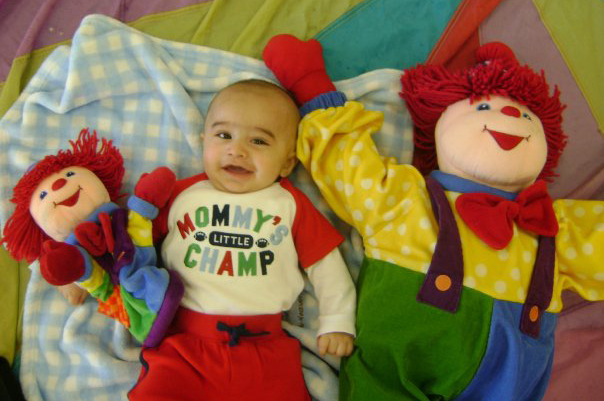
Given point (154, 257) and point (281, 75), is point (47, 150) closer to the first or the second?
point (154, 257)

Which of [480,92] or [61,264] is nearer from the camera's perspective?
[61,264]

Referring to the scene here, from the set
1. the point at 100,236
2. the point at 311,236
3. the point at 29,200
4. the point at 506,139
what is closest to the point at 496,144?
the point at 506,139

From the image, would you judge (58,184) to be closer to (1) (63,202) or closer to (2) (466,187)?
(1) (63,202)

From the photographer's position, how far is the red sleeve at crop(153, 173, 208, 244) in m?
1.12

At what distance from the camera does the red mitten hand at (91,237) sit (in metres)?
0.94

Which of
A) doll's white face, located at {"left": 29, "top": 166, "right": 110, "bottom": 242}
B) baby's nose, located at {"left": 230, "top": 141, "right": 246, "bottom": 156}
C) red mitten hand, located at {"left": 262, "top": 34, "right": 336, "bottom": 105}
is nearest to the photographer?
doll's white face, located at {"left": 29, "top": 166, "right": 110, "bottom": 242}

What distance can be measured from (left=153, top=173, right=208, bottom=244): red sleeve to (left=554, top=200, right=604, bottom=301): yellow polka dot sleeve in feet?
2.62

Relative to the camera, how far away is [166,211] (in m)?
1.12

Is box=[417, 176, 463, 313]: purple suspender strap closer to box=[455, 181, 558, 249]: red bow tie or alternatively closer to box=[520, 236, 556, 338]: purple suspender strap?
box=[455, 181, 558, 249]: red bow tie

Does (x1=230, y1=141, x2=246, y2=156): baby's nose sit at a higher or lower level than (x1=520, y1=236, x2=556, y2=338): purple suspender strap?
higher

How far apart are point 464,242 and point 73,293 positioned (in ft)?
2.80

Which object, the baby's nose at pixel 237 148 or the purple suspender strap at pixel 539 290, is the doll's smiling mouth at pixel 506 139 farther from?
the baby's nose at pixel 237 148

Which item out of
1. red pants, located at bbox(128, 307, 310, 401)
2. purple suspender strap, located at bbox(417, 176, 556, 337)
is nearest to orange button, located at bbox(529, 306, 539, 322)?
purple suspender strap, located at bbox(417, 176, 556, 337)

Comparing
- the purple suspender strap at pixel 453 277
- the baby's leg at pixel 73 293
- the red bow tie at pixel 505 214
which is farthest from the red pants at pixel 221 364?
the red bow tie at pixel 505 214
